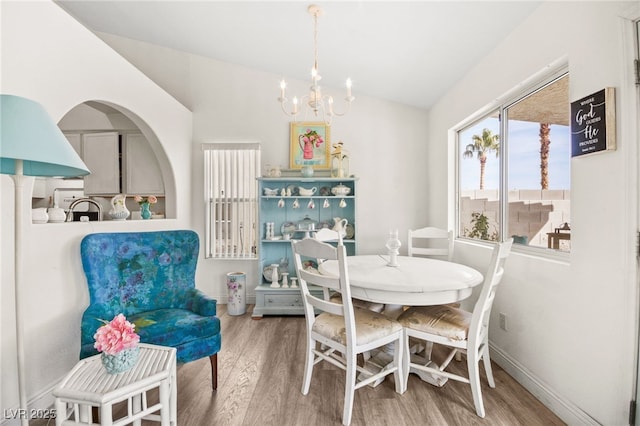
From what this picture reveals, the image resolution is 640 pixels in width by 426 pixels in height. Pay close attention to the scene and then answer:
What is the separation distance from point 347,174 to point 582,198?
237cm

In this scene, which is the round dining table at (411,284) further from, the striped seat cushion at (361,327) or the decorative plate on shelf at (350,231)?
the decorative plate on shelf at (350,231)

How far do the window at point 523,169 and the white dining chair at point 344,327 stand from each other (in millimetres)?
1235

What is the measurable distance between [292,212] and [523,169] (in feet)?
8.06

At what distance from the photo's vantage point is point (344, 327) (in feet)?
5.72

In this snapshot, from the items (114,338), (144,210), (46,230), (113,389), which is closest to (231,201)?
(144,210)

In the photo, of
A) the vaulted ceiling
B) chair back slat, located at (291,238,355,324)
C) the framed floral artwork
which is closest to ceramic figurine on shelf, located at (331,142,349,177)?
the framed floral artwork

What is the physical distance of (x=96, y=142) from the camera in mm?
3611

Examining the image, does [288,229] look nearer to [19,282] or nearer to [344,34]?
[344,34]

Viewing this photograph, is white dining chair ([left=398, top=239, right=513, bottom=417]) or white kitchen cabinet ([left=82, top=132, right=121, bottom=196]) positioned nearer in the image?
white dining chair ([left=398, top=239, right=513, bottom=417])

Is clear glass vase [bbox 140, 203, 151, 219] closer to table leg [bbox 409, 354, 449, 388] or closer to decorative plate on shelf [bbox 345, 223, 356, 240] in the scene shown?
decorative plate on shelf [bbox 345, 223, 356, 240]

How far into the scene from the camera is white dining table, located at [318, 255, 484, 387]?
5.51ft

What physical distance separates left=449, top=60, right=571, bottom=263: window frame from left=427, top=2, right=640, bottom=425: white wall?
8 centimetres

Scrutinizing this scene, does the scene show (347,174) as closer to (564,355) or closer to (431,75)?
(431,75)

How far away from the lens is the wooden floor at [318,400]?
1.63 meters
